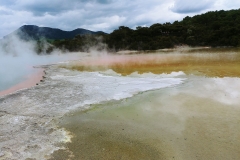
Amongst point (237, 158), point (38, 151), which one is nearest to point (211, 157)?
point (237, 158)

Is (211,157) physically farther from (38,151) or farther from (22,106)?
(22,106)

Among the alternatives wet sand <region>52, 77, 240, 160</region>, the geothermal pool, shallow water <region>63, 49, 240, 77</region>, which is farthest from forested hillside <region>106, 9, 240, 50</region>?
wet sand <region>52, 77, 240, 160</region>

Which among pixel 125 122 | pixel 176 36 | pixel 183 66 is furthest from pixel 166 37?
pixel 125 122

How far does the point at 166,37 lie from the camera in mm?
40281

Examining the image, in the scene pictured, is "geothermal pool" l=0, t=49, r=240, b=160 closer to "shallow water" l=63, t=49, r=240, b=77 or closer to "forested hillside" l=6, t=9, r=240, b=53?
"shallow water" l=63, t=49, r=240, b=77

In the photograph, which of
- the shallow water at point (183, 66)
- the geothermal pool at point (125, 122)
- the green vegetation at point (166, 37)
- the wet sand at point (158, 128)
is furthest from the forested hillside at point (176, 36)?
the wet sand at point (158, 128)

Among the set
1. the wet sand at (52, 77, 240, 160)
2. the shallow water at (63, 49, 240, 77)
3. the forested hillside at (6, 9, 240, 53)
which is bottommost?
the shallow water at (63, 49, 240, 77)

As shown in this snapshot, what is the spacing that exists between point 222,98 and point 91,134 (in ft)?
15.2

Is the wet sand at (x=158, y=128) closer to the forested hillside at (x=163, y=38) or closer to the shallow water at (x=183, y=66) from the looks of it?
the shallow water at (x=183, y=66)

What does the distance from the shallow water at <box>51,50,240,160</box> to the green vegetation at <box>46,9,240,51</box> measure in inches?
1198

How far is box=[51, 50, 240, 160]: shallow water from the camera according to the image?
4539 mm

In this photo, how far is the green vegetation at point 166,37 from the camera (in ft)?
119

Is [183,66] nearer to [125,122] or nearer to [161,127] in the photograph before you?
[125,122]

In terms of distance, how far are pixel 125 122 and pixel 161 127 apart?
99 centimetres
